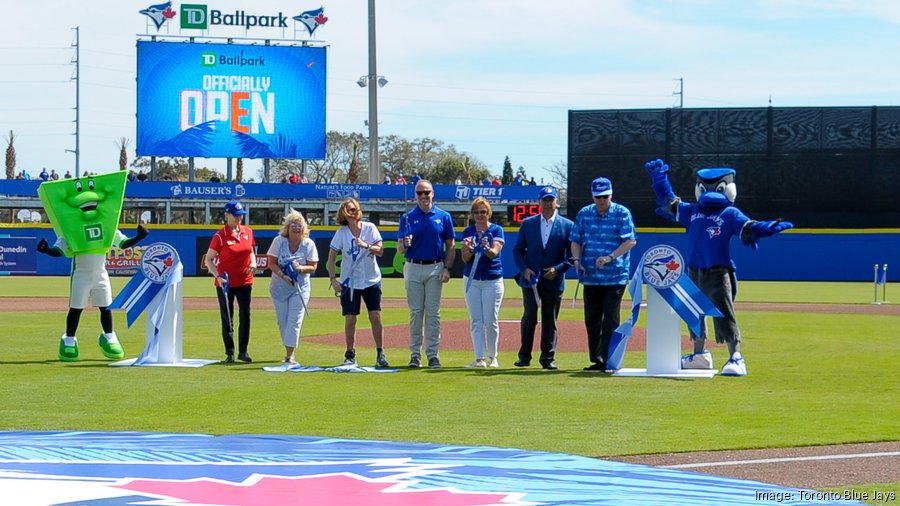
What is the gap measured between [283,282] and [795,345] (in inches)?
291

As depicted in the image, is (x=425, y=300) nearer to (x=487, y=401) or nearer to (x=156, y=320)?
→ (x=487, y=401)

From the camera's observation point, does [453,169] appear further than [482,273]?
Yes

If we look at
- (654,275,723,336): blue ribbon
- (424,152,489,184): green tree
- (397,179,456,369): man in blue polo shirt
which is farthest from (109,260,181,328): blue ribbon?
(424,152,489,184): green tree

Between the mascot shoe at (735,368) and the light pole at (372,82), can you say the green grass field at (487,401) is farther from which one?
the light pole at (372,82)

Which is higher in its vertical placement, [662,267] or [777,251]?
[662,267]

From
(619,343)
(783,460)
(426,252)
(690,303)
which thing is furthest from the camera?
(426,252)

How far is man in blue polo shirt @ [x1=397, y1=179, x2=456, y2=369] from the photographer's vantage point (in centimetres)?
1334

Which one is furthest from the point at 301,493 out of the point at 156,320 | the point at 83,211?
the point at 83,211

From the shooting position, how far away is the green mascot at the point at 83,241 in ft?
47.1

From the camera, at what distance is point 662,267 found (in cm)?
1298

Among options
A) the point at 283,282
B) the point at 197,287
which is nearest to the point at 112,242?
the point at 283,282

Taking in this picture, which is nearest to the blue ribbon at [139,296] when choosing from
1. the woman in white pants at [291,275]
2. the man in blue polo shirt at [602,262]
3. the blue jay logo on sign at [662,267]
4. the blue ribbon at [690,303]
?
the woman in white pants at [291,275]

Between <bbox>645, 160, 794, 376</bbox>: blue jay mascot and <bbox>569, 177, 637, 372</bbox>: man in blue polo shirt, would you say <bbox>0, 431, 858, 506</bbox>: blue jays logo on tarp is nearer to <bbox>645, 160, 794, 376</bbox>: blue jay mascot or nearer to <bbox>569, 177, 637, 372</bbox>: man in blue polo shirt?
<bbox>569, 177, 637, 372</bbox>: man in blue polo shirt

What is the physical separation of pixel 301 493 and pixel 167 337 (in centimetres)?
822
